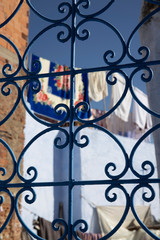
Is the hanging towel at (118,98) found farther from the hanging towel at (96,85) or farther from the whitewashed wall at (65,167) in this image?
the whitewashed wall at (65,167)

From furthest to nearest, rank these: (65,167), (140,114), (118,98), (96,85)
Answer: (140,114) → (118,98) → (96,85) → (65,167)

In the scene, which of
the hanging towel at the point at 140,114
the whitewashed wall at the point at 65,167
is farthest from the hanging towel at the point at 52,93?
the hanging towel at the point at 140,114

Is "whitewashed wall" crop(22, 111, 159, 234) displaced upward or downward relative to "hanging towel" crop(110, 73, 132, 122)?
downward

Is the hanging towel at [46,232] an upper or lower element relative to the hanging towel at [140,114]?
lower

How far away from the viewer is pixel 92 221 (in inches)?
433

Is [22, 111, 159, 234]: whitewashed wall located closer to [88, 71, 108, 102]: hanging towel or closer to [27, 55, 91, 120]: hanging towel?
[27, 55, 91, 120]: hanging towel

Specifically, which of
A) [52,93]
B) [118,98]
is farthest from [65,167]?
[118,98]

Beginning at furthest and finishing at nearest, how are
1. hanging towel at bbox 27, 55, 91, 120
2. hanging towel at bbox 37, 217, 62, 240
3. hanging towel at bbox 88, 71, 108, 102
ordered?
hanging towel at bbox 88, 71, 108, 102 < hanging towel at bbox 27, 55, 91, 120 < hanging towel at bbox 37, 217, 62, 240

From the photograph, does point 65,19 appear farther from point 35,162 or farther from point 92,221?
point 92,221

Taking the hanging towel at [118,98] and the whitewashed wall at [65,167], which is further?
the hanging towel at [118,98]

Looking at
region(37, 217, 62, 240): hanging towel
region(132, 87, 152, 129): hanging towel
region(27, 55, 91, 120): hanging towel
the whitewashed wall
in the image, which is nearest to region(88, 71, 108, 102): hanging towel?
the whitewashed wall

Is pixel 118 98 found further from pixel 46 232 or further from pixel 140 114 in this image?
pixel 46 232

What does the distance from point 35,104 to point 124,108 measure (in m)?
6.44

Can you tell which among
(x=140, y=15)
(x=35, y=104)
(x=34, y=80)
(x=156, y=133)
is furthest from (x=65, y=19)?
(x=35, y=104)
